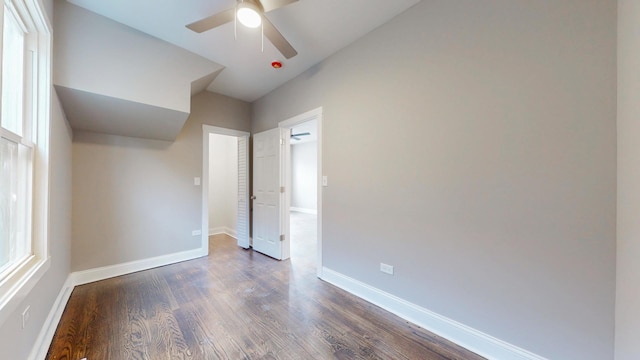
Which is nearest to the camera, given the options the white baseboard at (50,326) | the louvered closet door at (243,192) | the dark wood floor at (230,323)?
the white baseboard at (50,326)

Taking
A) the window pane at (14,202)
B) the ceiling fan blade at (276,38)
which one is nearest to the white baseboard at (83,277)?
the window pane at (14,202)

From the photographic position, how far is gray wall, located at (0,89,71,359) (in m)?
1.17

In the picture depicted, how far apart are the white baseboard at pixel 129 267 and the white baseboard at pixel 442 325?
240 cm

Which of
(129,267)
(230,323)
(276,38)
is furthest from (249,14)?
(129,267)

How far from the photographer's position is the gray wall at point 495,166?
1212 millimetres

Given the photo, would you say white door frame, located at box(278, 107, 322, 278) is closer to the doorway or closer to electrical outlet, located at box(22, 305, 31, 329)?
electrical outlet, located at box(22, 305, 31, 329)

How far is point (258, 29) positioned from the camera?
7.07 feet

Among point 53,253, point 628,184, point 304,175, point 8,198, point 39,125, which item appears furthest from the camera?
point 304,175

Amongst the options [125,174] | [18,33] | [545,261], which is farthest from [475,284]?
[125,174]

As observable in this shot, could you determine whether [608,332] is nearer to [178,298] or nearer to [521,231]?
[521,231]

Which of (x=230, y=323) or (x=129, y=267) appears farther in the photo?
(x=129, y=267)

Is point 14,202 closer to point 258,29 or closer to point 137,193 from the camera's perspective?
point 137,193

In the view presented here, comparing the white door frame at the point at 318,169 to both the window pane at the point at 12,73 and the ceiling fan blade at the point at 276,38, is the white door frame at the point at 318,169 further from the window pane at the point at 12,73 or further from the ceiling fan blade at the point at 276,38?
the window pane at the point at 12,73

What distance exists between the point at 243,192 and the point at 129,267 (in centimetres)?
184
